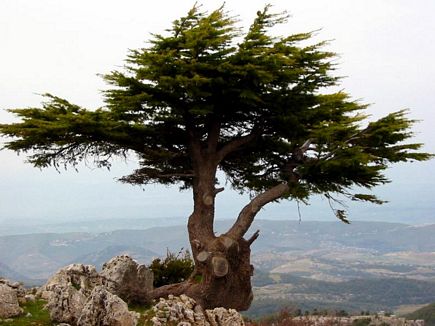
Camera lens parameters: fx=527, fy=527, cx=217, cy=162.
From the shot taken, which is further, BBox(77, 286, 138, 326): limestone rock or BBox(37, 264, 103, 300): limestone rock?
BBox(37, 264, 103, 300): limestone rock

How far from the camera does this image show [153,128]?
66.1 ft

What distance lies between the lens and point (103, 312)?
13664mm

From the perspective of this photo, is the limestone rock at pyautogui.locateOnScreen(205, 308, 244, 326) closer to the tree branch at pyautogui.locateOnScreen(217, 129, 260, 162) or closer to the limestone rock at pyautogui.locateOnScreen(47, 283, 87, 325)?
the limestone rock at pyautogui.locateOnScreen(47, 283, 87, 325)

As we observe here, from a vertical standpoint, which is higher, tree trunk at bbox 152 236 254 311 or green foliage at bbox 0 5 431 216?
green foliage at bbox 0 5 431 216

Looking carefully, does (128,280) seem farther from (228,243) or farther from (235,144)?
(235,144)

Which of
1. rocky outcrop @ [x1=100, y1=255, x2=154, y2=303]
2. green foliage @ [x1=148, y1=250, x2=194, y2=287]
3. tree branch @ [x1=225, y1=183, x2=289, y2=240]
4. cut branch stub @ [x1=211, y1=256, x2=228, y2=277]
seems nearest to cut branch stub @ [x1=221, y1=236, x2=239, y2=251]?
tree branch @ [x1=225, y1=183, x2=289, y2=240]

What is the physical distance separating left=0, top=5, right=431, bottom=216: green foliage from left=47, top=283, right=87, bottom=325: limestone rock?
18.9ft

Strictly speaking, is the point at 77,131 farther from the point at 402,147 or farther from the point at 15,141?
the point at 402,147

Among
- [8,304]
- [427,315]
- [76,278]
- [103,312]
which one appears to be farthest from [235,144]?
[427,315]

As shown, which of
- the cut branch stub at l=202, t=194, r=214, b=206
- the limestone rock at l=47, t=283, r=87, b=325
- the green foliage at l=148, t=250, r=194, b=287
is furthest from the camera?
the green foliage at l=148, t=250, r=194, b=287

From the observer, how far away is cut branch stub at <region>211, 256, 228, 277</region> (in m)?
18.5

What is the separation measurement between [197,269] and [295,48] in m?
8.99

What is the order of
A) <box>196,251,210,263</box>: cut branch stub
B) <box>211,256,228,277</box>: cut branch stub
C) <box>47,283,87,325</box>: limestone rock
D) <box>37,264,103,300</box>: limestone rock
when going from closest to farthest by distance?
<box>47,283,87,325</box>: limestone rock → <box>37,264,103,300</box>: limestone rock → <box>211,256,228,277</box>: cut branch stub → <box>196,251,210,263</box>: cut branch stub

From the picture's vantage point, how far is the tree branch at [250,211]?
781 inches
